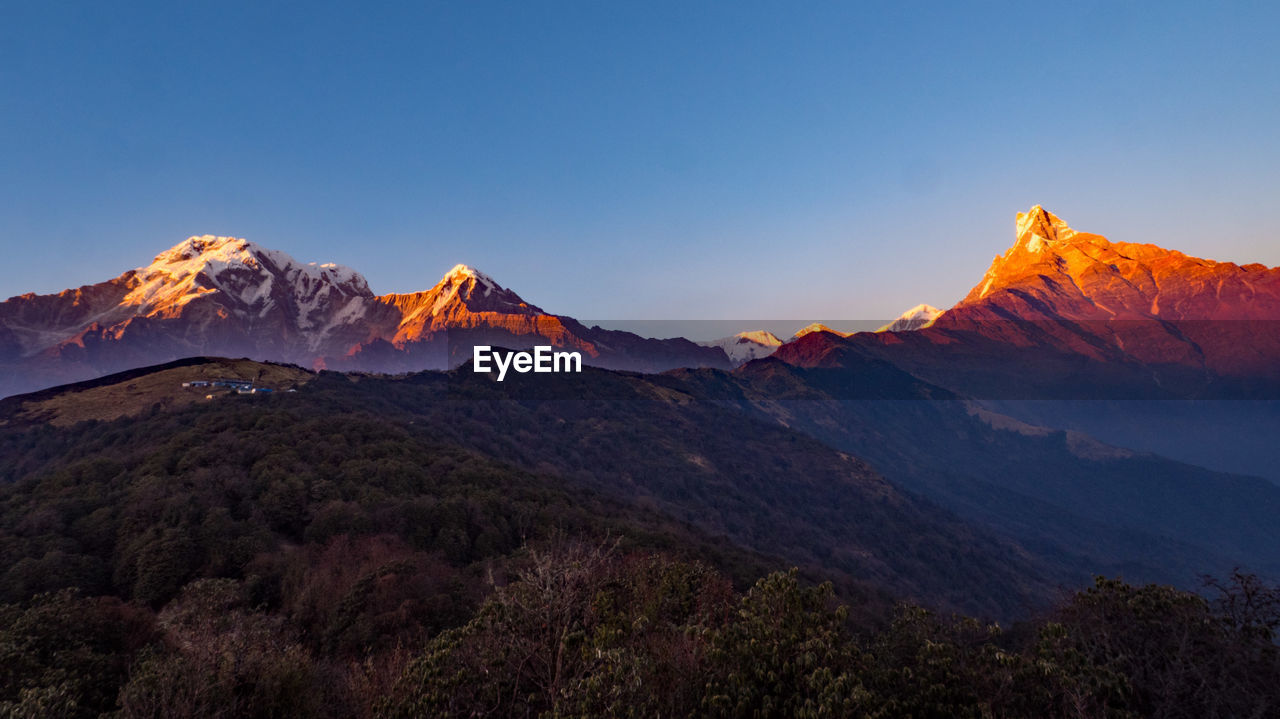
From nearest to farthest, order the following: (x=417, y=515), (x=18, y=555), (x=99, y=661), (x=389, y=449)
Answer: (x=99, y=661)
(x=18, y=555)
(x=417, y=515)
(x=389, y=449)

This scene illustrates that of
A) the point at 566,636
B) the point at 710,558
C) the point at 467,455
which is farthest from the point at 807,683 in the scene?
the point at 467,455

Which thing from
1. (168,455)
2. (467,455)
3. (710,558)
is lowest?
(710,558)

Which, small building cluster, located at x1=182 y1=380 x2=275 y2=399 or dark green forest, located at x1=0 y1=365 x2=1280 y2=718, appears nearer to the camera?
dark green forest, located at x1=0 y1=365 x2=1280 y2=718

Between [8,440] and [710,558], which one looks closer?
[710,558]

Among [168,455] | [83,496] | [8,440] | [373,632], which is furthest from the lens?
[8,440]

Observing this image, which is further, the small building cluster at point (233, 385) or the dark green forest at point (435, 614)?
the small building cluster at point (233, 385)

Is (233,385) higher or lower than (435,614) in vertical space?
higher

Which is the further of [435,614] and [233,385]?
[233,385]

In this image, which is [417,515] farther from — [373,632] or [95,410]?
[95,410]
